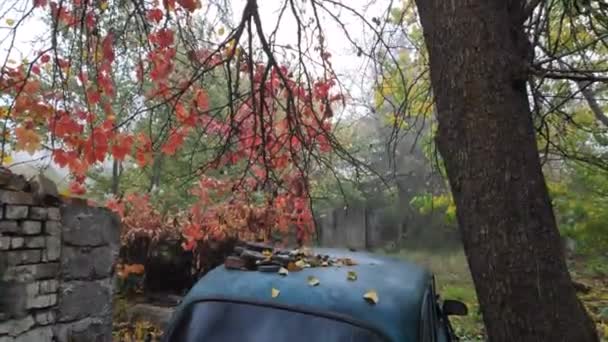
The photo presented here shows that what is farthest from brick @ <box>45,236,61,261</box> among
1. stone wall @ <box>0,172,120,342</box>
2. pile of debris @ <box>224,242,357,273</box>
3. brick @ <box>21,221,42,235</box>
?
pile of debris @ <box>224,242,357,273</box>

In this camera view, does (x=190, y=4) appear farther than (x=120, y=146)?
No

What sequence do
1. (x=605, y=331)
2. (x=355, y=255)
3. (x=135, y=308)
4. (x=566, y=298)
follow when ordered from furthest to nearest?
(x=135, y=308)
(x=605, y=331)
(x=355, y=255)
(x=566, y=298)

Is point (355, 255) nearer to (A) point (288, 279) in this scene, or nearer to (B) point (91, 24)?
(A) point (288, 279)

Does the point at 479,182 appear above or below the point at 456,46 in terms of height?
below

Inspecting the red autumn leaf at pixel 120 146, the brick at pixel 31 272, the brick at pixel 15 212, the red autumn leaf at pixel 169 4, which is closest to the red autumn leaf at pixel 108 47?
the red autumn leaf at pixel 169 4

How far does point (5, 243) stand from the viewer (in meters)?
3.26

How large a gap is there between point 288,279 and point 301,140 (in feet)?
5.62

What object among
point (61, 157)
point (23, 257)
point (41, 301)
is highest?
point (61, 157)

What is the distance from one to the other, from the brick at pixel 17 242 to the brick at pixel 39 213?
0.57 ft

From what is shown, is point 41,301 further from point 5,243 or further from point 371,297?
point 371,297

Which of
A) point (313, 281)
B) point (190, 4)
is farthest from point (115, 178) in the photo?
point (313, 281)

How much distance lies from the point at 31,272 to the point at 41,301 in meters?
0.23

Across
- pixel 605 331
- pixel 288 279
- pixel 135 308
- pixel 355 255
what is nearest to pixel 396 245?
pixel 605 331

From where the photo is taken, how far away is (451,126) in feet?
6.82
